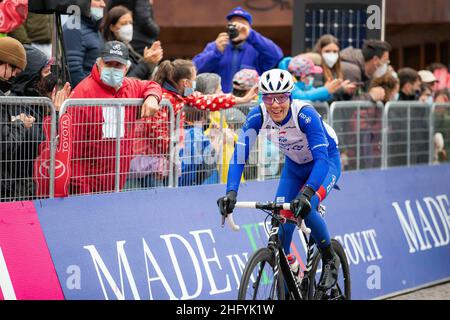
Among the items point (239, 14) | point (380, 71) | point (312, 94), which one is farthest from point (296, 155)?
point (380, 71)

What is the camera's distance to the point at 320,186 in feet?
30.9

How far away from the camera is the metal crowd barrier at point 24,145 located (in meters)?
8.70

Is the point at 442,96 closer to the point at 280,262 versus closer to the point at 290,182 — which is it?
the point at 290,182

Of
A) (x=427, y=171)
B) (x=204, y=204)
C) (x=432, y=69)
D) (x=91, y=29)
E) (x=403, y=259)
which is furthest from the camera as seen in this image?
(x=432, y=69)

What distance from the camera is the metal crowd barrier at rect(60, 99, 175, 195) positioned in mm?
9367

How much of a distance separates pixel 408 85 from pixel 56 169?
23.2 ft

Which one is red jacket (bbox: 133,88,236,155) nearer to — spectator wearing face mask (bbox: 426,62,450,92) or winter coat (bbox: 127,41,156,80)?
winter coat (bbox: 127,41,156,80)

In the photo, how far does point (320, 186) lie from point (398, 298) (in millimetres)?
3265

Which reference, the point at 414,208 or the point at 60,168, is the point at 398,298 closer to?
the point at 414,208

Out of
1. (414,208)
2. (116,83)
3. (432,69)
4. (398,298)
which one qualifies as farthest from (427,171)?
(116,83)

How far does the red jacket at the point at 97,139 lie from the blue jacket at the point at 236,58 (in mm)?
2695

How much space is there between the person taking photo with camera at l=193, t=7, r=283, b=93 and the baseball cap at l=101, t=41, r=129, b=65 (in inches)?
115

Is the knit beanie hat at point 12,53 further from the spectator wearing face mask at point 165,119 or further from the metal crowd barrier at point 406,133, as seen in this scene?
the metal crowd barrier at point 406,133

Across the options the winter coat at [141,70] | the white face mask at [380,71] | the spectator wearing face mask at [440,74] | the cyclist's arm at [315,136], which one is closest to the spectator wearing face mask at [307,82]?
the white face mask at [380,71]
